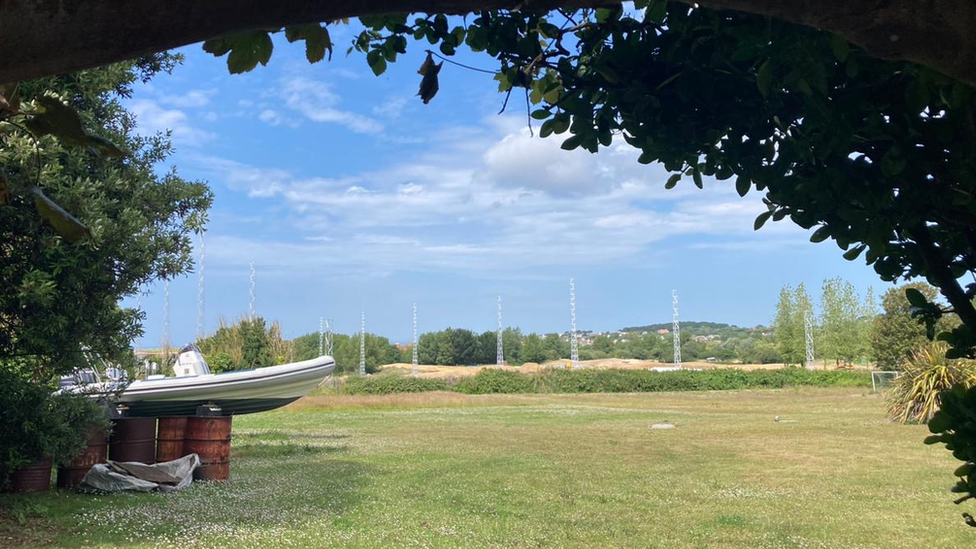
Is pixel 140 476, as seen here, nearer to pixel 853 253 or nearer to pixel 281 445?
pixel 281 445

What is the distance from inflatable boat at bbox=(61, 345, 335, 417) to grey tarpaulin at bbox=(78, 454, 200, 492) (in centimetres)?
314

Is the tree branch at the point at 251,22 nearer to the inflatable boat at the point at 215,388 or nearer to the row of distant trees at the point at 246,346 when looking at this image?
the inflatable boat at the point at 215,388

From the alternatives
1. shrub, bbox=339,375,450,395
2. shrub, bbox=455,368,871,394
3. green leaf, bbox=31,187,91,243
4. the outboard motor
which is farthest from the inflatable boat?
shrub, bbox=455,368,871,394

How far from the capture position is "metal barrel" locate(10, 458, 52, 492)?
23.8 feet

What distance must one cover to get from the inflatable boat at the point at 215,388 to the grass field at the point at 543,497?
0.97m

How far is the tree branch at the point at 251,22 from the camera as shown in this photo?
2.64 feet

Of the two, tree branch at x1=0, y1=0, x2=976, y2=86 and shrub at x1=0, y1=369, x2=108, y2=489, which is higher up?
tree branch at x1=0, y1=0, x2=976, y2=86

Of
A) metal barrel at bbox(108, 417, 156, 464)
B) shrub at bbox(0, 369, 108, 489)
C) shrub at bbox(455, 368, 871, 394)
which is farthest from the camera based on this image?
shrub at bbox(455, 368, 871, 394)

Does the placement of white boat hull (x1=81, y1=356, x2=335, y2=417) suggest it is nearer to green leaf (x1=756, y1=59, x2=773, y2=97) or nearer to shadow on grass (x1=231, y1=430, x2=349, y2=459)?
shadow on grass (x1=231, y1=430, x2=349, y2=459)

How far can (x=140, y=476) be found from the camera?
27.2ft

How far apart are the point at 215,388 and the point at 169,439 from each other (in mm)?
4510

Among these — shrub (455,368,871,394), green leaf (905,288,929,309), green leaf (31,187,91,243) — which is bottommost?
shrub (455,368,871,394)

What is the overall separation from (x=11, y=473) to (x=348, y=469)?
4.30m

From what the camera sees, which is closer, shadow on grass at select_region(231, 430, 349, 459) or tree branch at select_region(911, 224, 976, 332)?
tree branch at select_region(911, 224, 976, 332)
